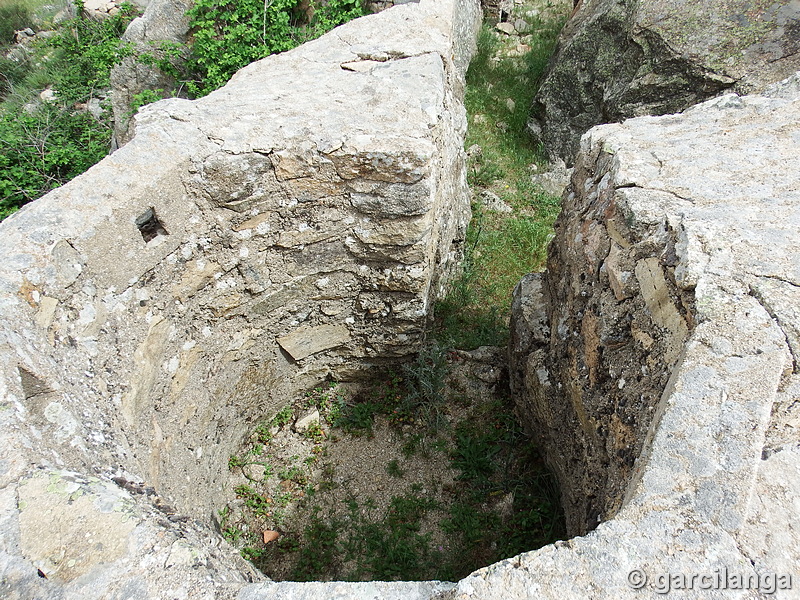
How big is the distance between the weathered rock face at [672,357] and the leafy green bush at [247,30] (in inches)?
112

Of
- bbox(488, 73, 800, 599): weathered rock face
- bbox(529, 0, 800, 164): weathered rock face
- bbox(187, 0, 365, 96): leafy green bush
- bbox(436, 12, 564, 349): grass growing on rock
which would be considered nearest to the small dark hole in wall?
bbox(488, 73, 800, 599): weathered rock face

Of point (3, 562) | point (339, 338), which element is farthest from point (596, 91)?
point (3, 562)

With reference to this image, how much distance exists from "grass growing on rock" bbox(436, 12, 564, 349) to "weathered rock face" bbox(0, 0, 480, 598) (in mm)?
429

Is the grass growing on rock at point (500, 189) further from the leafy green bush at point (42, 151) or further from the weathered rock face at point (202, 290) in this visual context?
the leafy green bush at point (42, 151)

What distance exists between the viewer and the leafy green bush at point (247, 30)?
4348 millimetres

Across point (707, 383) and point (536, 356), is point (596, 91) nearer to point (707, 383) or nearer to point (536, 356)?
point (536, 356)

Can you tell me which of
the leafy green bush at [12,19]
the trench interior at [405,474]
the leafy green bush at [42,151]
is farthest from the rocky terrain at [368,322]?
the leafy green bush at [12,19]

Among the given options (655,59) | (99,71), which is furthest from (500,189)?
(99,71)

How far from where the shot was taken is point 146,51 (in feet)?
16.3

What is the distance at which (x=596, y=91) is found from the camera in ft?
15.8

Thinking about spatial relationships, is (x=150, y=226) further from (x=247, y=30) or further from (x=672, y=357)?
(x=247, y=30)

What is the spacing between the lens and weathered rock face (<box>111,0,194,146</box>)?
4.91 metres

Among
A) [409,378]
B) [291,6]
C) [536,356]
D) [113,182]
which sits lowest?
[409,378]

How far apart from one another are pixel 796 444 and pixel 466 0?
5624 mm
